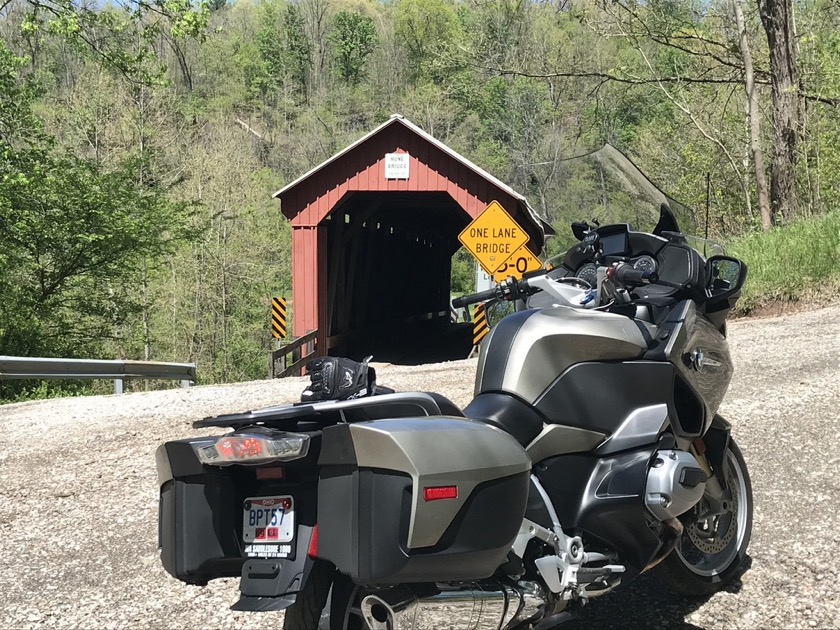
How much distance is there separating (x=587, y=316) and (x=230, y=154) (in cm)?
3406

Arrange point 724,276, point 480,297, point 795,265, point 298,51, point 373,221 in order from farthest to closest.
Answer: point 298,51
point 373,221
point 795,265
point 724,276
point 480,297

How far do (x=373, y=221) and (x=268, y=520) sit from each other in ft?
74.6

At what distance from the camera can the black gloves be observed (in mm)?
2383

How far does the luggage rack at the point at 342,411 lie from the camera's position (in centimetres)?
224

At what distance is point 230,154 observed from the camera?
35250mm

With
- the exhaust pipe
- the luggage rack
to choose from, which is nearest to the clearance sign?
the exhaust pipe

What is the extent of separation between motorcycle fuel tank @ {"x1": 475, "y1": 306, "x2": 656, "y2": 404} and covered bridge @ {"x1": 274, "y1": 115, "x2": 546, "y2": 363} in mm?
12252

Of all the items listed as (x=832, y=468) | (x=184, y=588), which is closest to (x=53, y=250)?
(x=184, y=588)

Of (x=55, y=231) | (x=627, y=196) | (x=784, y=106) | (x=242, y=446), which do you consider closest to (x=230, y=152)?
(x=55, y=231)

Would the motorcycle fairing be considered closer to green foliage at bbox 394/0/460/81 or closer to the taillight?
the taillight

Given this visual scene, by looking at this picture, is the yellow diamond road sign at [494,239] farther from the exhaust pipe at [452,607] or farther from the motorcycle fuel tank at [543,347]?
the exhaust pipe at [452,607]

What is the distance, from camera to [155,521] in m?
4.95

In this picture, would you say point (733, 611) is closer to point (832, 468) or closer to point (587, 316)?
point (587, 316)

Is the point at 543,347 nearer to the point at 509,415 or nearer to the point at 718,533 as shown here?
the point at 509,415
